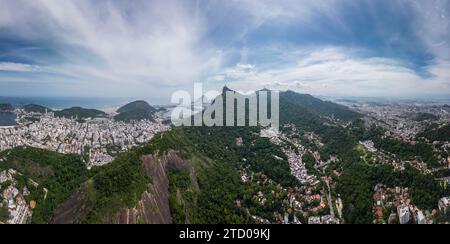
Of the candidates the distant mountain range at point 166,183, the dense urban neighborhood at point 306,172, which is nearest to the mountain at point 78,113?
the dense urban neighborhood at point 306,172

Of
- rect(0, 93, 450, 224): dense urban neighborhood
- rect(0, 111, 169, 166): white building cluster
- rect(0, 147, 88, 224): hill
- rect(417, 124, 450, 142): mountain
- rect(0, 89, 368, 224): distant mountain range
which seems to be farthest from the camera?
rect(0, 111, 169, 166): white building cluster


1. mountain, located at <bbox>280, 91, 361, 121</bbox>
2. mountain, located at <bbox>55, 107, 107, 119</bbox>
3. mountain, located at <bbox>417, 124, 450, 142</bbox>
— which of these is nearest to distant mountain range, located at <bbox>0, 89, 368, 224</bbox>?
mountain, located at <bbox>417, 124, 450, 142</bbox>

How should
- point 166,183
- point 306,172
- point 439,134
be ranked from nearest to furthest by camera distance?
point 166,183 < point 306,172 < point 439,134

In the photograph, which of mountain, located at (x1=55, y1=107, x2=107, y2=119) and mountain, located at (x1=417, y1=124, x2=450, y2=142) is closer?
mountain, located at (x1=417, y1=124, x2=450, y2=142)

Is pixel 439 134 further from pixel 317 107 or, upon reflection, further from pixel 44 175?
pixel 317 107

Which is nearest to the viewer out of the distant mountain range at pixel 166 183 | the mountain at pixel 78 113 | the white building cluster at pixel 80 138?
the distant mountain range at pixel 166 183

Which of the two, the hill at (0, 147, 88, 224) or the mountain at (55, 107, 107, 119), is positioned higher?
the mountain at (55, 107, 107, 119)

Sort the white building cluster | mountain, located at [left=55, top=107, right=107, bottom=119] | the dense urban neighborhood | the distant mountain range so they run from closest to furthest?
the distant mountain range → the dense urban neighborhood → the white building cluster → mountain, located at [left=55, top=107, right=107, bottom=119]

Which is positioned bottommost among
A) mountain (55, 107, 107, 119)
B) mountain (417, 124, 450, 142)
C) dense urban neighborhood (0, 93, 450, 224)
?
dense urban neighborhood (0, 93, 450, 224)

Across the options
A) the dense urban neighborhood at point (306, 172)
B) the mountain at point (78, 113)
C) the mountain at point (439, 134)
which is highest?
the mountain at point (78, 113)

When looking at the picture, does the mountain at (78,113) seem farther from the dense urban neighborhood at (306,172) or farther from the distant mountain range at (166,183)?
the distant mountain range at (166,183)

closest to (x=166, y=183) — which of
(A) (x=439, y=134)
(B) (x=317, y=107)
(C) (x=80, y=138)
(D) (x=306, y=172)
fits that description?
(D) (x=306, y=172)

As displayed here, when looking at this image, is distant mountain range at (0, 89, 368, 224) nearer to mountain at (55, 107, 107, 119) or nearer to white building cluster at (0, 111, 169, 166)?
white building cluster at (0, 111, 169, 166)
